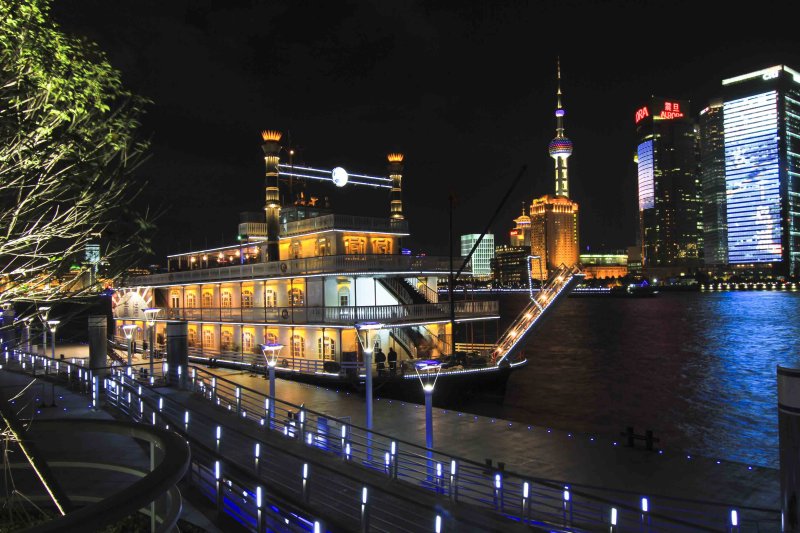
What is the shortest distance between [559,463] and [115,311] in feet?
127

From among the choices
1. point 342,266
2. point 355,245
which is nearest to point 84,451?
point 342,266

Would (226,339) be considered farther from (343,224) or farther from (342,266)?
(342,266)

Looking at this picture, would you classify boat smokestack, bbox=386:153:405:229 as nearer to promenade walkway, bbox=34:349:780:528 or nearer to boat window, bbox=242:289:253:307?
boat window, bbox=242:289:253:307

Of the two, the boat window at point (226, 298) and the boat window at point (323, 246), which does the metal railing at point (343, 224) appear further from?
the boat window at point (226, 298)

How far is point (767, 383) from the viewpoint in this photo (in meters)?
40.3

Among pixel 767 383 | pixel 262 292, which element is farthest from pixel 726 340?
pixel 262 292

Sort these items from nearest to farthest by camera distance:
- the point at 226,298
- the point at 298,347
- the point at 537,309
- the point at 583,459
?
the point at 583,459 → the point at 537,309 → the point at 298,347 → the point at 226,298

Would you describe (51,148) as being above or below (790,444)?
above

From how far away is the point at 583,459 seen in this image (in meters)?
15.6

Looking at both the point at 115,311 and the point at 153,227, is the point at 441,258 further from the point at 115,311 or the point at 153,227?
the point at 115,311

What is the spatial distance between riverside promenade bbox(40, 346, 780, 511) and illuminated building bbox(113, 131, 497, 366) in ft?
21.6

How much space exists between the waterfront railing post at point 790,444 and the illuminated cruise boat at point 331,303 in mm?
16660

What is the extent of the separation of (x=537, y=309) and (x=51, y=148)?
83.0 ft

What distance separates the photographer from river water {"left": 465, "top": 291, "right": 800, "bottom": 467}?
27.3 metres
